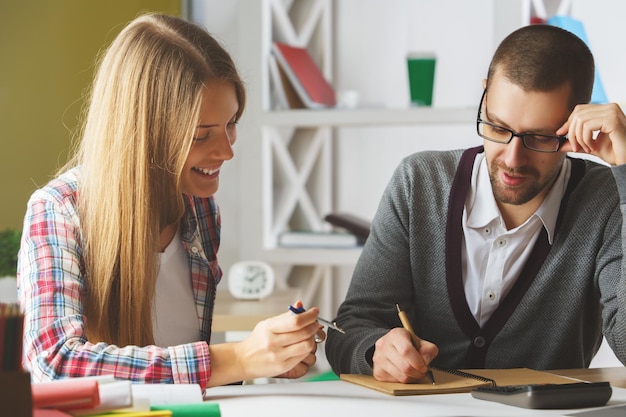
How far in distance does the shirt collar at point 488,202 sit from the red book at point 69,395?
103 cm


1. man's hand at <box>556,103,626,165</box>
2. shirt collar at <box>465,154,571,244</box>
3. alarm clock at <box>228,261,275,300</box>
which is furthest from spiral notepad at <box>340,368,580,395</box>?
alarm clock at <box>228,261,275,300</box>

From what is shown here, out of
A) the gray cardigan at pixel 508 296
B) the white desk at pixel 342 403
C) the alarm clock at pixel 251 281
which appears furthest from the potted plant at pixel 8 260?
the white desk at pixel 342 403

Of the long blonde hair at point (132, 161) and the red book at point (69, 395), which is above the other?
the long blonde hair at point (132, 161)

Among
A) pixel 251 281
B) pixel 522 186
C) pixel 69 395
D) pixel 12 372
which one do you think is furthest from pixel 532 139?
pixel 251 281

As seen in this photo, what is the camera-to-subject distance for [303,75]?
10.5 ft

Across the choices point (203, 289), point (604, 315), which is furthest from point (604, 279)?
point (203, 289)

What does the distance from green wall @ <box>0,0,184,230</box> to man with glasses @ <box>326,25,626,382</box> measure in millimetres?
1372

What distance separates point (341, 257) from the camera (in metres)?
3.16

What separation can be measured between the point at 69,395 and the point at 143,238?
539 millimetres

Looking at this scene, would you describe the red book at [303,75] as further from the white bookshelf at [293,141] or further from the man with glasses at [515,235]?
the man with glasses at [515,235]

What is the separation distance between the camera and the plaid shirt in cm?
140

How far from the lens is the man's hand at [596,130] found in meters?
1.74

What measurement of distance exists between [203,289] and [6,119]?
135cm

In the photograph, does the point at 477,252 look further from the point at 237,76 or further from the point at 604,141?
the point at 237,76
